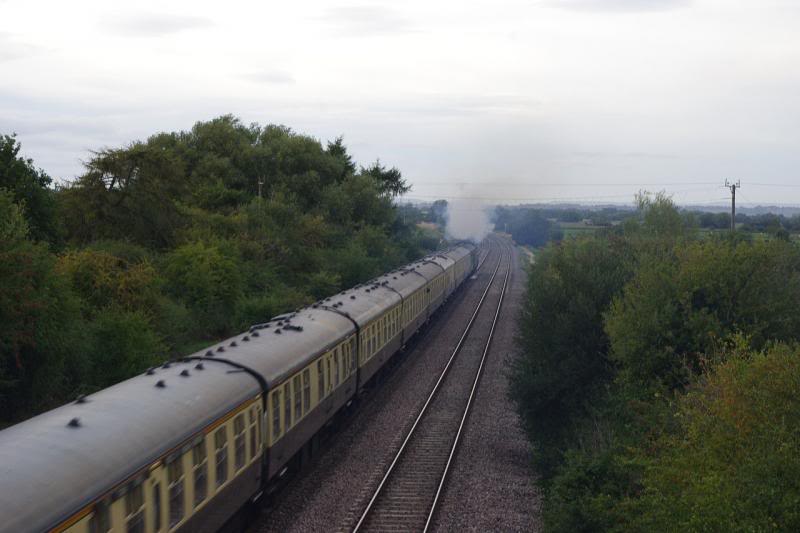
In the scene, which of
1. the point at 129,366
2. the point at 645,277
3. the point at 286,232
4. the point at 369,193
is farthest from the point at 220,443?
the point at 369,193

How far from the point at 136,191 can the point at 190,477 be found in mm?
28200

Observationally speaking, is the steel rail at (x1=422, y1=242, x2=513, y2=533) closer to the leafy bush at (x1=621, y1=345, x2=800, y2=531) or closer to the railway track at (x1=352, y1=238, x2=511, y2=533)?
the railway track at (x1=352, y1=238, x2=511, y2=533)

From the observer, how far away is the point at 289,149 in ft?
199

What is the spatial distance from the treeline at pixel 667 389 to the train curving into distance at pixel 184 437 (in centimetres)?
534

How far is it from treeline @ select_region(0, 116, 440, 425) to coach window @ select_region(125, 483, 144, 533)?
8.54 meters

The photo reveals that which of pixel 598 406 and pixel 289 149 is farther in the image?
pixel 289 149

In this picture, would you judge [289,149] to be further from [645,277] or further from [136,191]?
[645,277]

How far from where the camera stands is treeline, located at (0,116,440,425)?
17.9 meters

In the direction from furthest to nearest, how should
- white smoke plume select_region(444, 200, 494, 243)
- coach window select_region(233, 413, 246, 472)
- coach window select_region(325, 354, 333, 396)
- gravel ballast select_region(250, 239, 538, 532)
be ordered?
white smoke plume select_region(444, 200, 494, 243) → coach window select_region(325, 354, 333, 396) → gravel ballast select_region(250, 239, 538, 532) → coach window select_region(233, 413, 246, 472)

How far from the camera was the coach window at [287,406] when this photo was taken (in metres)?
14.6

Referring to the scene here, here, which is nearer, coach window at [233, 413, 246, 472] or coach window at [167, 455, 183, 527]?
coach window at [167, 455, 183, 527]

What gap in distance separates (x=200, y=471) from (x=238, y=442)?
152 cm

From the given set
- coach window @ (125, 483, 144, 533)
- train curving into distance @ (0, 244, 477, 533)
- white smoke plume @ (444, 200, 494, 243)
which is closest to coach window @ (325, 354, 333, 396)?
train curving into distance @ (0, 244, 477, 533)

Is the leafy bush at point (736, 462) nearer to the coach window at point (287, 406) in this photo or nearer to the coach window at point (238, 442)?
the coach window at point (238, 442)
